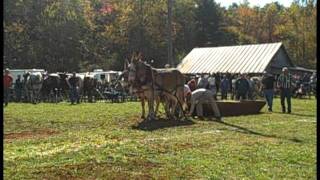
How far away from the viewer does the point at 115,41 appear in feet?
213

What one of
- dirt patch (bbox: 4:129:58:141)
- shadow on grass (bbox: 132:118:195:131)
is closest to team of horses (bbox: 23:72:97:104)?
shadow on grass (bbox: 132:118:195:131)

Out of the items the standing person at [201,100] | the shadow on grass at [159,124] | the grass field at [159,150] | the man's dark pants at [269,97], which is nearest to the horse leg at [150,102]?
the shadow on grass at [159,124]

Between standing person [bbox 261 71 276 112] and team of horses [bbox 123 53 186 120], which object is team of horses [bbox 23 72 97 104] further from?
team of horses [bbox 123 53 186 120]

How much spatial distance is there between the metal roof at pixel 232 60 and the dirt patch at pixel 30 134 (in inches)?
1222

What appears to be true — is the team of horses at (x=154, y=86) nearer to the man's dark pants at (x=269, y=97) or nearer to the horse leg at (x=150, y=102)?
the horse leg at (x=150, y=102)

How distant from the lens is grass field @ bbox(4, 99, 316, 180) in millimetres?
8672

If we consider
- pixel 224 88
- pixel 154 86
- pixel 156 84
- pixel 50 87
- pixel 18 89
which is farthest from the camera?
pixel 224 88

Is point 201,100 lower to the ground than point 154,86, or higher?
lower

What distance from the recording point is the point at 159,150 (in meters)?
11.0

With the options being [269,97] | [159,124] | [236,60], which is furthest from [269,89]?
[236,60]

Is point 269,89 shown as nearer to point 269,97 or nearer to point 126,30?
point 269,97

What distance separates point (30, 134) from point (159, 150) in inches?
195

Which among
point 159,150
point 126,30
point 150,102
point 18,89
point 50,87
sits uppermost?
point 126,30

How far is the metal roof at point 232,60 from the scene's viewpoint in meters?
46.5
